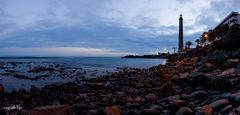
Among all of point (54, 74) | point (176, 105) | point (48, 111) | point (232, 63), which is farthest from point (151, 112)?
point (54, 74)

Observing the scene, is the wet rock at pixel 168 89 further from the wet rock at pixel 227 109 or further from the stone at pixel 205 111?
the wet rock at pixel 227 109

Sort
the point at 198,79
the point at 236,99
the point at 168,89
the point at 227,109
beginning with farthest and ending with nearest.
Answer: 1. the point at 168,89
2. the point at 198,79
3. the point at 236,99
4. the point at 227,109

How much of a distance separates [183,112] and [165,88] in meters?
5.23

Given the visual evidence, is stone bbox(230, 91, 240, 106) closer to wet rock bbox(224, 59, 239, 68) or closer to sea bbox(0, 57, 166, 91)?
wet rock bbox(224, 59, 239, 68)

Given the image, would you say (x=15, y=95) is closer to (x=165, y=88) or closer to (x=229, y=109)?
(x=165, y=88)

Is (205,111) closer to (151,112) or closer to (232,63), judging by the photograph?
(151,112)

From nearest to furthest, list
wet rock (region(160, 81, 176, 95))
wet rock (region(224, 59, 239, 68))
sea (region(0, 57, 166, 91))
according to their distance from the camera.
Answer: wet rock (region(224, 59, 239, 68)), wet rock (region(160, 81, 176, 95)), sea (region(0, 57, 166, 91))

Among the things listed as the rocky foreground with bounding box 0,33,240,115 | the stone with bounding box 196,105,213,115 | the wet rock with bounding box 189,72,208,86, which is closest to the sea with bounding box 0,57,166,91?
the rocky foreground with bounding box 0,33,240,115

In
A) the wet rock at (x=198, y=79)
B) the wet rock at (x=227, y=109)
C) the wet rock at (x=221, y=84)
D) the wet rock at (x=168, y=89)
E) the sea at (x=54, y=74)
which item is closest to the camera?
the wet rock at (x=227, y=109)

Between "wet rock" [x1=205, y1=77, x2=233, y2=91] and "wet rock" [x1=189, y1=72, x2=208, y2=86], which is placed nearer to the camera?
"wet rock" [x1=205, y1=77, x2=233, y2=91]

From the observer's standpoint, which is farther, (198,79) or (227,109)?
(198,79)

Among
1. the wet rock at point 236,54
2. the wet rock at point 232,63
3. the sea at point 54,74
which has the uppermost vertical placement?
the wet rock at point 236,54

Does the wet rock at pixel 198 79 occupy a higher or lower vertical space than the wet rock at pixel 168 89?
higher

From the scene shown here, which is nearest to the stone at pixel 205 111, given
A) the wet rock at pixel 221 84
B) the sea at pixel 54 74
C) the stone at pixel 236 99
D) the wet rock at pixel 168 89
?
the stone at pixel 236 99
